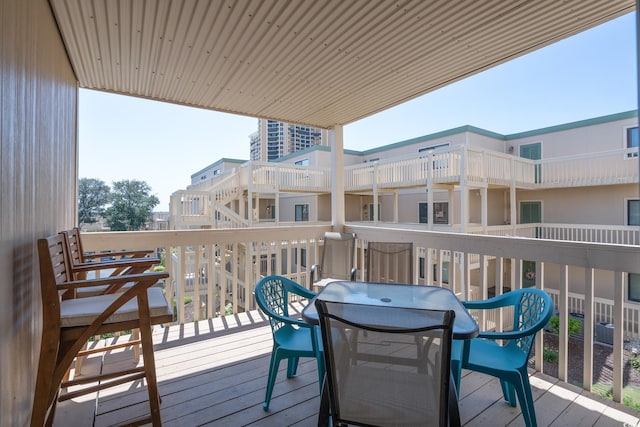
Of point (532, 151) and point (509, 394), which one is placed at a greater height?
point (532, 151)

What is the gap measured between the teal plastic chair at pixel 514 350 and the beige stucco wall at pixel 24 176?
2027 mm

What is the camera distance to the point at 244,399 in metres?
1.86

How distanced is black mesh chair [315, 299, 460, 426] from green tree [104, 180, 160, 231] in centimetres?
825

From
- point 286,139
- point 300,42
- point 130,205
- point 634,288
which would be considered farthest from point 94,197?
point 634,288

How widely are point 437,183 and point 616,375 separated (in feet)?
25.0

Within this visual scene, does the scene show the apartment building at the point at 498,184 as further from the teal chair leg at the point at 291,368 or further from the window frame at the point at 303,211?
the teal chair leg at the point at 291,368

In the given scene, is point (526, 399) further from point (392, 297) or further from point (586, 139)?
point (586, 139)

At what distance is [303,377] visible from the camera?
2096 millimetres

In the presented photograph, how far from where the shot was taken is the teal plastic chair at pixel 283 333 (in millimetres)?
1633

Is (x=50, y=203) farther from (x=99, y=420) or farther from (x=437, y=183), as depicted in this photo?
(x=437, y=183)

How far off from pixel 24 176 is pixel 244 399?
169 centimetres

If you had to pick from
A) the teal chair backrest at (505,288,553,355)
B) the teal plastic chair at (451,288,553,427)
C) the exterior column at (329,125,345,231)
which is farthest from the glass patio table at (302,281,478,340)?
Answer: the exterior column at (329,125,345,231)

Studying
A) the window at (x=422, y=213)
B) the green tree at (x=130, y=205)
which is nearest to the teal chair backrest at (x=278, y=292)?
the green tree at (x=130, y=205)

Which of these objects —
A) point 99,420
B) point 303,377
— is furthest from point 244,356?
point 99,420
